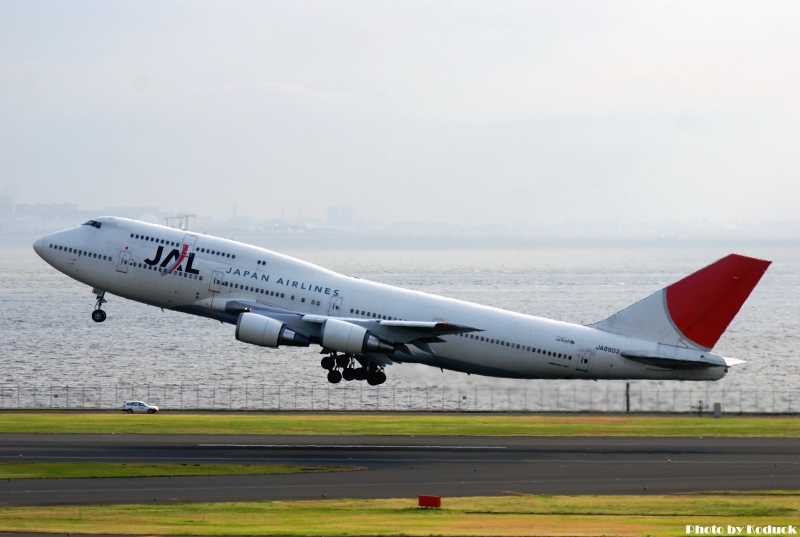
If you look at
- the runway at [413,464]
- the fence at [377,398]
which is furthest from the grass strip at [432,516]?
the fence at [377,398]

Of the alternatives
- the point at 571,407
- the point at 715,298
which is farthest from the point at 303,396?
the point at 715,298

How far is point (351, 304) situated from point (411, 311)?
3525 millimetres

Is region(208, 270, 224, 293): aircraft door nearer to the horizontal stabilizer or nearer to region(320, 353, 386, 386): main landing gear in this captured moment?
→ region(320, 353, 386, 386): main landing gear

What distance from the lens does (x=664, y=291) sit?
189ft

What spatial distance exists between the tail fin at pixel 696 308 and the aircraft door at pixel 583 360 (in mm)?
2313

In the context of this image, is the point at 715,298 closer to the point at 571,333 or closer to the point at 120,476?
the point at 571,333

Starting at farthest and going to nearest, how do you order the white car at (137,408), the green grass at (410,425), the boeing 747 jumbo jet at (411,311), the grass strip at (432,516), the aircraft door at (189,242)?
the white car at (137,408)
the green grass at (410,425)
the aircraft door at (189,242)
the boeing 747 jumbo jet at (411,311)
the grass strip at (432,516)

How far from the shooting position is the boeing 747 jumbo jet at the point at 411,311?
183 ft

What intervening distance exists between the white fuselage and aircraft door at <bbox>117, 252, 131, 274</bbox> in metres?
0.06

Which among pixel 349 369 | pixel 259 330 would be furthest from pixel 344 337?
pixel 259 330

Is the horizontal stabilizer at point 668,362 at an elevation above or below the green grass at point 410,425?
above

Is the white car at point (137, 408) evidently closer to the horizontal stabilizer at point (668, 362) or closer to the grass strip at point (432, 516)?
the grass strip at point (432, 516)

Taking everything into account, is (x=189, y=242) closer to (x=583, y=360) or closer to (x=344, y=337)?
(x=344, y=337)

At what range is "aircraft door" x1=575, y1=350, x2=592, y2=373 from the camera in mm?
56281
